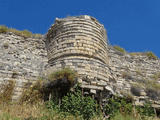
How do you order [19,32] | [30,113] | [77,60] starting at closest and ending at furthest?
[30,113] → [77,60] → [19,32]

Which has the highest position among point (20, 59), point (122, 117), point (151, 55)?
point (151, 55)

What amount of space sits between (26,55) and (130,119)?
509cm

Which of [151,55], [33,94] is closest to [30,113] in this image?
[33,94]

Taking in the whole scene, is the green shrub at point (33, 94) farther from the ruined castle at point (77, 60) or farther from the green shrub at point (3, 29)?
the green shrub at point (3, 29)

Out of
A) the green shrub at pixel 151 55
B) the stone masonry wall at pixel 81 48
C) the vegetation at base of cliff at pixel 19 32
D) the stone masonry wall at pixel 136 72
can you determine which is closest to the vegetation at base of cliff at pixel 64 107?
the stone masonry wall at pixel 81 48

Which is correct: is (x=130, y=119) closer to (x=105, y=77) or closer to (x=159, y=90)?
(x=105, y=77)

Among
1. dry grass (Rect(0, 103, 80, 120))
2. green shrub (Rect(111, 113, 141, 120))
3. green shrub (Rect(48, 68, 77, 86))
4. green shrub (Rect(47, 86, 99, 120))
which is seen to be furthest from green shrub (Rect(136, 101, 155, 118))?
dry grass (Rect(0, 103, 80, 120))

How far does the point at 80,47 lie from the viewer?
830cm

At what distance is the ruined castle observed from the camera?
780 centimetres

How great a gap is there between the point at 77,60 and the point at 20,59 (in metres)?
2.61

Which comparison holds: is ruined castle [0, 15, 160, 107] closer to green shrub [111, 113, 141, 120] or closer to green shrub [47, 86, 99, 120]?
green shrub [47, 86, 99, 120]

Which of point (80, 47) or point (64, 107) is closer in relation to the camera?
point (64, 107)

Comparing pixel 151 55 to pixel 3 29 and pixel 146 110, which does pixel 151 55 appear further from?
pixel 3 29

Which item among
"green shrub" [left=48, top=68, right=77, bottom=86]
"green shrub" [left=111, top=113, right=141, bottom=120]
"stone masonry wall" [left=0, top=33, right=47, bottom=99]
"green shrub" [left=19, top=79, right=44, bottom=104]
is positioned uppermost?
"stone masonry wall" [left=0, top=33, right=47, bottom=99]
